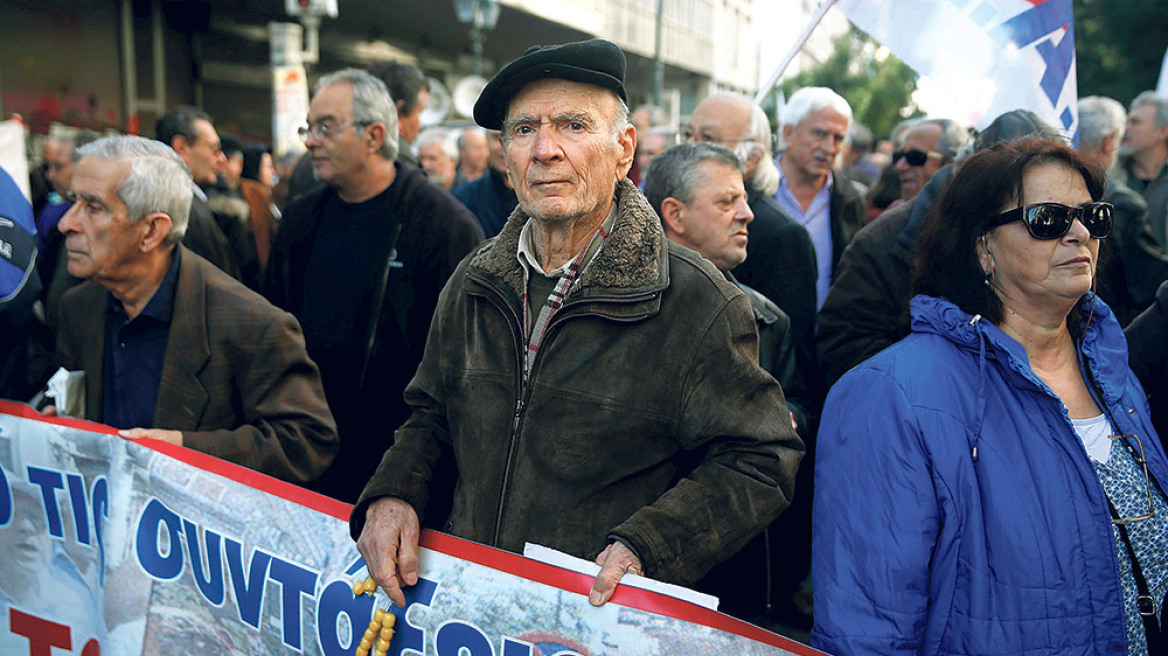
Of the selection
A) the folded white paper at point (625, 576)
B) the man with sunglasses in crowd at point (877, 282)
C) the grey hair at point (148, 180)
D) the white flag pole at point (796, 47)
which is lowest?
the folded white paper at point (625, 576)

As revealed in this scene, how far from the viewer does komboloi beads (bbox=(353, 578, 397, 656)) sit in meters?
2.18

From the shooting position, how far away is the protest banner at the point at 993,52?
3896 mm

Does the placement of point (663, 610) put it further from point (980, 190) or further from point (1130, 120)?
point (1130, 120)

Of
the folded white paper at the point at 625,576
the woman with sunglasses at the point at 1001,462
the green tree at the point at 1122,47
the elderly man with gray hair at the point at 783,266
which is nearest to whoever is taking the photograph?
the folded white paper at the point at 625,576

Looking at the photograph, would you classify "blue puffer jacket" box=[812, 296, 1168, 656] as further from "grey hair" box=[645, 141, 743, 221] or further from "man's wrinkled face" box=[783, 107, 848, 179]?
"man's wrinkled face" box=[783, 107, 848, 179]

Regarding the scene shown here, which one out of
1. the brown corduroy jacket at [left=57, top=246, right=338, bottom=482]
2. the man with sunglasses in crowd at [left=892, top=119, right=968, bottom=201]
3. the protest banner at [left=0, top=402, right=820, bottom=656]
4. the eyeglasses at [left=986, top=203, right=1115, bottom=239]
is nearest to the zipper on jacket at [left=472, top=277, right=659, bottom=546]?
the protest banner at [left=0, top=402, right=820, bottom=656]

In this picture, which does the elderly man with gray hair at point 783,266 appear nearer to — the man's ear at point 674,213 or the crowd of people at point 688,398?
the man's ear at point 674,213

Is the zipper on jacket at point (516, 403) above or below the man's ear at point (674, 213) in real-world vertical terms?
below

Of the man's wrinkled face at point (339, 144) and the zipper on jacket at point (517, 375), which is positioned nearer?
the zipper on jacket at point (517, 375)

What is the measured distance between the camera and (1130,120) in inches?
253

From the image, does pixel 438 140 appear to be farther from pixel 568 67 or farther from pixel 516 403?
pixel 516 403

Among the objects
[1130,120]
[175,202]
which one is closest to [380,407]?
[175,202]

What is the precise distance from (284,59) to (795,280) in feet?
31.4

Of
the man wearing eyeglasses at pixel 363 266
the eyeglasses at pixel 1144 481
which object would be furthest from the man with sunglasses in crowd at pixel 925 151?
the eyeglasses at pixel 1144 481
